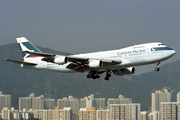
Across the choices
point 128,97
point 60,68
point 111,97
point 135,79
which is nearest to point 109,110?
point 111,97

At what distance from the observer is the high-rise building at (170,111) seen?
103750mm

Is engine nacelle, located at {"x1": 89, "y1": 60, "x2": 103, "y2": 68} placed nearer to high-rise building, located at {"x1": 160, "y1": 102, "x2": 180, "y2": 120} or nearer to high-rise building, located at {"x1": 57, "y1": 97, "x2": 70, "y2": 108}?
high-rise building, located at {"x1": 57, "y1": 97, "x2": 70, "y2": 108}

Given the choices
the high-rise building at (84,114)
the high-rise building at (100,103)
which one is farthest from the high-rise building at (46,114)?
the high-rise building at (100,103)

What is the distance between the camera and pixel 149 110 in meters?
113

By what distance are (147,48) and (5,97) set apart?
68230 mm

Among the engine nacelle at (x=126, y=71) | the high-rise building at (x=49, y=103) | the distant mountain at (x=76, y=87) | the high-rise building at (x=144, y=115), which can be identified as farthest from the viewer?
the distant mountain at (x=76, y=87)

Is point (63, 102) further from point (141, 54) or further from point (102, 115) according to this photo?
point (141, 54)

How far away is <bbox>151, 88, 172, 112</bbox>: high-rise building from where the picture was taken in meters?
114

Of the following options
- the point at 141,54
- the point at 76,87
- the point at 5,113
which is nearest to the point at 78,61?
the point at 141,54

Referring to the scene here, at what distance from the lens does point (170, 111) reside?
104688mm

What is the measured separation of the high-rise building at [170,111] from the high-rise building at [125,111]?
8737 mm

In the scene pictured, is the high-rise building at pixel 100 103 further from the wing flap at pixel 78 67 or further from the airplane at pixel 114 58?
the wing flap at pixel 78 67

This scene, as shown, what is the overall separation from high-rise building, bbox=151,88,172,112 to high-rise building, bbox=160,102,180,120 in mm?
5198

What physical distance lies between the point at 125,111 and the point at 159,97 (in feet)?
56.7
